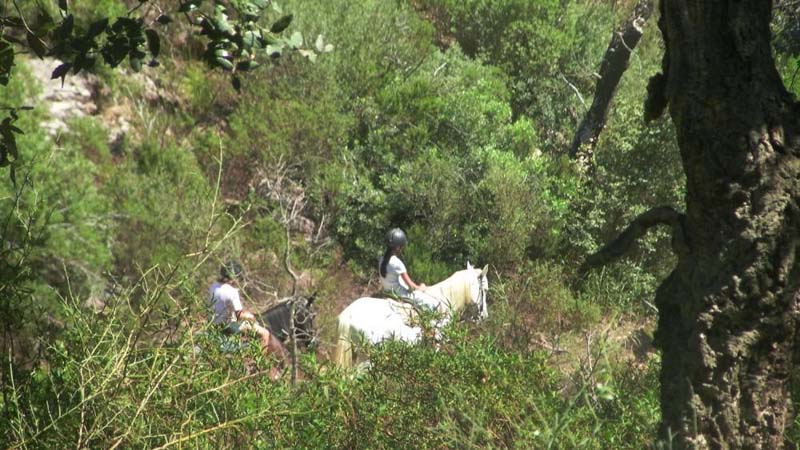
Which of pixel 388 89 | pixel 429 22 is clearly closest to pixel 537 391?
pixel 388 89

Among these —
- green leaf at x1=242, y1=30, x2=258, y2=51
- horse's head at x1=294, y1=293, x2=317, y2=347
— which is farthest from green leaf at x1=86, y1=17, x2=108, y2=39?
horse's head at x1=294, y1=293, x2=317, y2=347

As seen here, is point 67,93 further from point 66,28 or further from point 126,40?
point 66,28

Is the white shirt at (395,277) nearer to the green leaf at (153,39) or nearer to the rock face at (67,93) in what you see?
the green leaf at (153,39)

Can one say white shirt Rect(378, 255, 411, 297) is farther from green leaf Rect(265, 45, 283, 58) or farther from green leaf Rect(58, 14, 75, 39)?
green leaf Rect(58, 14, 75, 39)

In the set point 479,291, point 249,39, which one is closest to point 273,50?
point 249,39

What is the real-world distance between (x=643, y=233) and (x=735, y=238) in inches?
22.2

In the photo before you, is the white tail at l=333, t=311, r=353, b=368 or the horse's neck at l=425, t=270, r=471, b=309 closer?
the white tail at l=333, t=311, r=353, b=368

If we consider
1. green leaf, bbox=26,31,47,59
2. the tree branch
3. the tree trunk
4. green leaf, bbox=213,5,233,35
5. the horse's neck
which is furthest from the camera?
the horse's neck

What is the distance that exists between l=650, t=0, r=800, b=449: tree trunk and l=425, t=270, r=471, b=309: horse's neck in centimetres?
736

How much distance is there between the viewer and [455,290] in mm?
11914

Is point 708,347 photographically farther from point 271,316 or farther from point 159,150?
point 159,150

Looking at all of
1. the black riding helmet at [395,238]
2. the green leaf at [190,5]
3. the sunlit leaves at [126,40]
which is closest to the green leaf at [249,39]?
the sunlit leaves at [126,40]

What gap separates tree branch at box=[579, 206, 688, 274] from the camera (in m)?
4.56

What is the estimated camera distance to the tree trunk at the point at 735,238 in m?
4.28
